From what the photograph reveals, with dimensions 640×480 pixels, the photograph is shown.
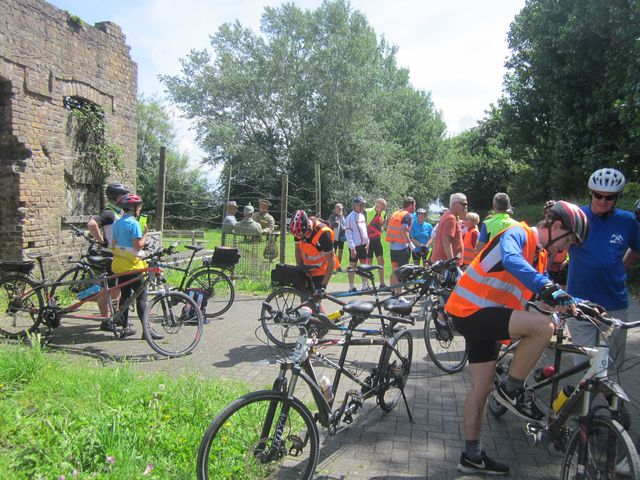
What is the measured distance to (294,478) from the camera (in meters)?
3.27

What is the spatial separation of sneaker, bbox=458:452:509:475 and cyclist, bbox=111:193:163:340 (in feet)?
14.0

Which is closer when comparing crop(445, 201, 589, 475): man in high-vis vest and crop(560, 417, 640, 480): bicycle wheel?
crop(560, 417, 640, 480): bicycle wheel

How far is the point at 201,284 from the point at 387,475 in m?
5.39

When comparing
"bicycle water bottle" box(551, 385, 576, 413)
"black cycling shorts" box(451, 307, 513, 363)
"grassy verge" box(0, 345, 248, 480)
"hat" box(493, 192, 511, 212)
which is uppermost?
"hat" box(493, 192, 511, 212)

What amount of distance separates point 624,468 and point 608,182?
2082 mm

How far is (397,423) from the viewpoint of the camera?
13.9 feet

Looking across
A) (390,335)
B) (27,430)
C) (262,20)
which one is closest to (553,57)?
(390,335)

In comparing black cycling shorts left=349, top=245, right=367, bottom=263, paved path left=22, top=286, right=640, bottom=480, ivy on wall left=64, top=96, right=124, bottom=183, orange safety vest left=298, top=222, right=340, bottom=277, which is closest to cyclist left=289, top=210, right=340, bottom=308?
orange safety vest left=298, top=222, right=340, bottom=277

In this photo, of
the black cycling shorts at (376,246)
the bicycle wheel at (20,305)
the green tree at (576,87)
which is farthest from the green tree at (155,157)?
the bicycle wheel at (20,305)

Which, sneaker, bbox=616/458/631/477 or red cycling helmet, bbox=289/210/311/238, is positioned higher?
red cycling helmet, bbox=289/210/311/238

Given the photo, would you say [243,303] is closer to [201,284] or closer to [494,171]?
[201,284]

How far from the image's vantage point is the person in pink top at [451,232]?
7.51 metres

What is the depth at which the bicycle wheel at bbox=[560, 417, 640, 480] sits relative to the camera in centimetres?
247

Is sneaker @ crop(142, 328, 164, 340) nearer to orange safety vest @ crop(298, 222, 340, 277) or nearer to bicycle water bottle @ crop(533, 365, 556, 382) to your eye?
orange safety vest @ crop(298, 222, 340, 277)
